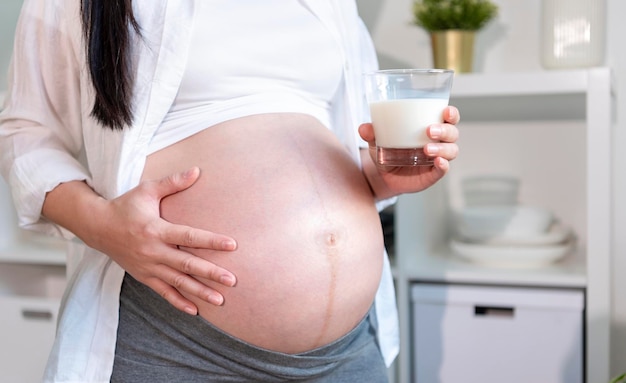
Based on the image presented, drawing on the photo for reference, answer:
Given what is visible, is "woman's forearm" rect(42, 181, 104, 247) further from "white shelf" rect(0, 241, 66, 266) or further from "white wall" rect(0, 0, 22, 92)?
"white wall" rect(0, 0, 22, 92)

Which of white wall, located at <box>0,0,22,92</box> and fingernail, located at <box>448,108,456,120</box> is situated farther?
white wall, located at <box>0,0,22,92</box>

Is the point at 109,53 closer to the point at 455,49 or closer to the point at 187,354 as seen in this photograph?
the point at 187,354

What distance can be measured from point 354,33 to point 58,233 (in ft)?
1.83

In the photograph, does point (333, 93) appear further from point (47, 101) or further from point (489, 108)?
point (489, 108)

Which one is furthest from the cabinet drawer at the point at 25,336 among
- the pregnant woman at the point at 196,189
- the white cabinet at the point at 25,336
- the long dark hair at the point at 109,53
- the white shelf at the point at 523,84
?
the white shelf at the point at 523,84

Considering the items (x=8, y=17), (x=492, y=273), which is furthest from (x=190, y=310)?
(x=8, y=17)

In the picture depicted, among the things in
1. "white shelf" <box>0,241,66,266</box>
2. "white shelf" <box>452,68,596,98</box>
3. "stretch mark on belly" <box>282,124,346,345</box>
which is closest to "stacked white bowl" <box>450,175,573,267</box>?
"white shelf" <box>452,68,596,98</box>

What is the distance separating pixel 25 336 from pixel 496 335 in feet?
3.82

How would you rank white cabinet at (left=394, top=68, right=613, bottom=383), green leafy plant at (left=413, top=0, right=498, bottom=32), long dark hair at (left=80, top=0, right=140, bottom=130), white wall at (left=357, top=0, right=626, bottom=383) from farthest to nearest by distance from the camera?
1. white wall at (left=357, top=0, right=626, bottom=383)
2. green leafy plant at (left=413, top=0, right=498, bottom=32)
3. white cabinet at (left=394, top=68, right=613, bottom=383)
4. long dark hair at (left=80, top=0, right=140, bottom=130)

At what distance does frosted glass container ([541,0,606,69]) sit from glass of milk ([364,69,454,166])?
2.72ft

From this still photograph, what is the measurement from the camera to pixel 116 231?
0.82 m

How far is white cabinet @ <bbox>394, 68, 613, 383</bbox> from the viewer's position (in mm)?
1363

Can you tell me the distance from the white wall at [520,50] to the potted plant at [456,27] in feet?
0.65

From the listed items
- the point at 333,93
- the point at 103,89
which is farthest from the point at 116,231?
the point at 333,93
